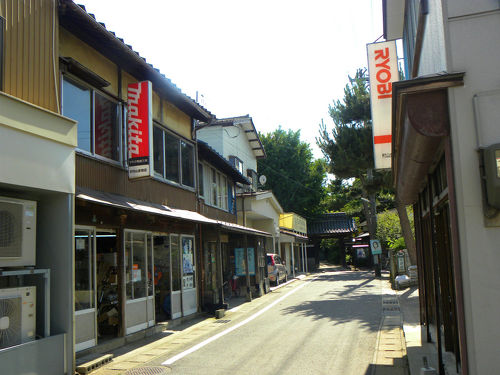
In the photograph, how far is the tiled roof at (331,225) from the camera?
41.9 meters

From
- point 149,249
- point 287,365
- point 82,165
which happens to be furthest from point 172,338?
point 82,165

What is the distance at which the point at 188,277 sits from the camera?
46.5 feet

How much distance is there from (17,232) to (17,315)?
1.19m

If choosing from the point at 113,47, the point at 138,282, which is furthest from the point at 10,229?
the point at 113,47

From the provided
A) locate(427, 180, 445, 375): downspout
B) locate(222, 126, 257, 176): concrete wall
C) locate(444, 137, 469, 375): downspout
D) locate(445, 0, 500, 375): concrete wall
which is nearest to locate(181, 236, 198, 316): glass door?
locate(427, 180, 445, 375): downspout

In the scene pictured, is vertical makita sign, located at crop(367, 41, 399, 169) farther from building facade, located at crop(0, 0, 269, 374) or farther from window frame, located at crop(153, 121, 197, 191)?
window frame, located at crop(153, 121, 197, 191)

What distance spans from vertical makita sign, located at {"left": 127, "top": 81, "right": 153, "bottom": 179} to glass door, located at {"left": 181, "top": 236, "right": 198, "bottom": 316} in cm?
449

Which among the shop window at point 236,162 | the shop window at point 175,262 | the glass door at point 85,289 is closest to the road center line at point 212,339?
the glass door at point 85,289

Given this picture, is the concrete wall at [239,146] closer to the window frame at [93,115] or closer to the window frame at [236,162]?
the window frame at [236,162]

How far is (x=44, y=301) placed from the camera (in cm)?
695

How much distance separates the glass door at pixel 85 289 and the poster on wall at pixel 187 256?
479 centimetres

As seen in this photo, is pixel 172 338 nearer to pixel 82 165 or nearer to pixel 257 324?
pixel 257 324

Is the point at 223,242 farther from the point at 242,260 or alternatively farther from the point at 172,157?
the point at 172,157

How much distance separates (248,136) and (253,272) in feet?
38.9
